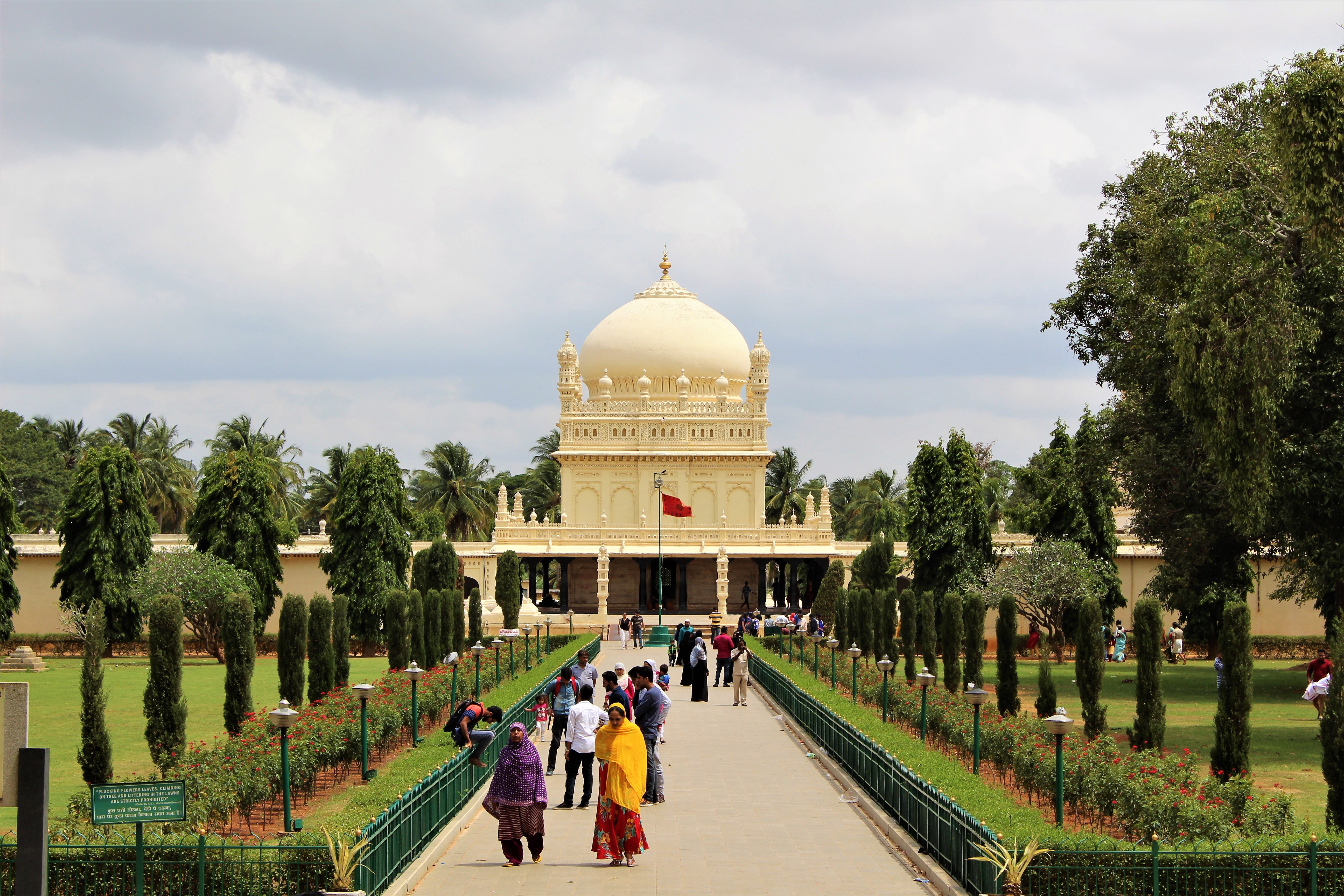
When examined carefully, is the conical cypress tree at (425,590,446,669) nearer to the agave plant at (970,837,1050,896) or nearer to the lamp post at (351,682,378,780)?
the lamp post at (351,682,378,780)

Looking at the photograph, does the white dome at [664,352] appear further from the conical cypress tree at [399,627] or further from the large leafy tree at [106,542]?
the conical cypress tree at [399,627]

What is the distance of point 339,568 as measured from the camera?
144 ft

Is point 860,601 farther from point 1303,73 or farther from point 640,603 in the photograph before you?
point 640,603

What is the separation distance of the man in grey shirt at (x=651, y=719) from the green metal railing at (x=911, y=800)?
240 centimetres

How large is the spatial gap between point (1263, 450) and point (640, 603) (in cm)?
3678

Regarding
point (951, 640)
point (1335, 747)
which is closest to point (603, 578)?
point (951, 640)

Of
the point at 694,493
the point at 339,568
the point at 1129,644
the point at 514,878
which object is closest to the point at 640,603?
the point at 694,493

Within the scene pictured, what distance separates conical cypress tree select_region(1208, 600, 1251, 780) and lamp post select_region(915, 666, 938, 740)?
Result: 3926 millimetres

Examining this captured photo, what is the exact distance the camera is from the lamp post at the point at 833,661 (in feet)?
93.0

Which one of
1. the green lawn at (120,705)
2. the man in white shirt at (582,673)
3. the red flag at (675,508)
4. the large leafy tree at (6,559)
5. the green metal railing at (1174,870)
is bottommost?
the green lawn at (120,705)

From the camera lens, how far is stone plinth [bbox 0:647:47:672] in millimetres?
36969

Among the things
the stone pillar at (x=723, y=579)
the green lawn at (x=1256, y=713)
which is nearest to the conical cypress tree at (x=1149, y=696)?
the green lawn at (x=1256, y=713)

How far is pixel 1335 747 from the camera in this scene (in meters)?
13.6

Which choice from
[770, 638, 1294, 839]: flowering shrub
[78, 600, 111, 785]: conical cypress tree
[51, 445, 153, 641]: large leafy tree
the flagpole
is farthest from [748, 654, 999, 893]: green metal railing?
[51, 445, 153, 641]: large leafy tree
